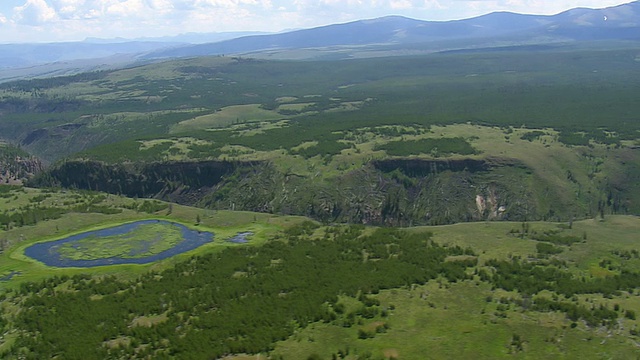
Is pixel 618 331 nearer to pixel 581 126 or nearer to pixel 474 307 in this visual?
pixel 474 307

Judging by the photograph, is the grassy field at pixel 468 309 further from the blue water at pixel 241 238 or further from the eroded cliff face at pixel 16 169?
the eroded cliff face at pixel 16 169

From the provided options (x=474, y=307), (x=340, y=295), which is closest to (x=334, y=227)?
(x=340, y=295)

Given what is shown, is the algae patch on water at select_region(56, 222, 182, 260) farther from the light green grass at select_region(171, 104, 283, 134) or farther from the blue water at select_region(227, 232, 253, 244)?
the light green grass at select_region(171, 104, 283, 134)

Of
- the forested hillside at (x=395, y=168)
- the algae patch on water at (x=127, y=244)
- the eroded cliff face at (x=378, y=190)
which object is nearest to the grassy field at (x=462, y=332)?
the algae patch on water at (x=127, y=244)

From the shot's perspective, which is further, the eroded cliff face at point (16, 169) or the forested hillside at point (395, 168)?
the eroded cliff face at point (16, 169)

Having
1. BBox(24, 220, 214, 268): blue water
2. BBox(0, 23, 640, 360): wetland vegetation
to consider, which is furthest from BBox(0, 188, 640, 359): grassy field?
BBox(24, 220, 214, 268): blue water

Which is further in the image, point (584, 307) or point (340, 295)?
point (340, 295)

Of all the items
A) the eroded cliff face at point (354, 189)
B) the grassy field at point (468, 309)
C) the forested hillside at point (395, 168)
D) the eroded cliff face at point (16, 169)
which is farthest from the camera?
the eroded cliff face at point (16, 169)

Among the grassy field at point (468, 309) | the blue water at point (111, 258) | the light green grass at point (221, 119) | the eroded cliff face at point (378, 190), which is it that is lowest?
Answer: the eroded cliff face at point (378, 190)
